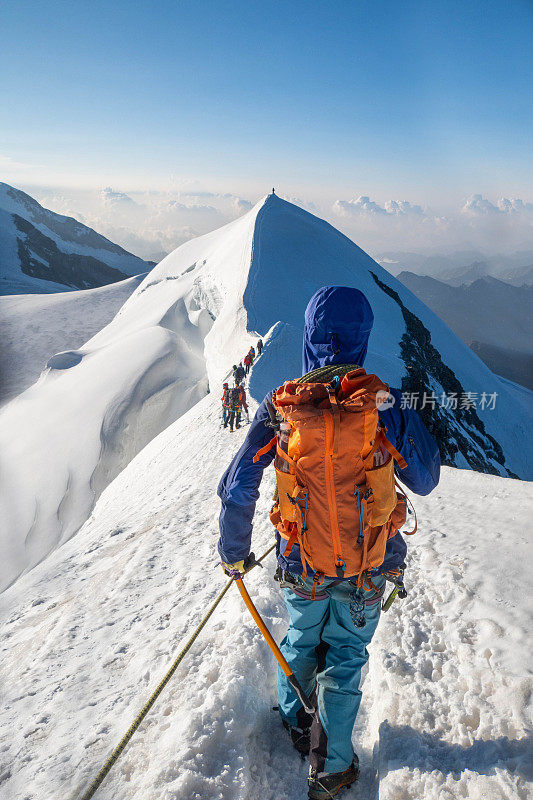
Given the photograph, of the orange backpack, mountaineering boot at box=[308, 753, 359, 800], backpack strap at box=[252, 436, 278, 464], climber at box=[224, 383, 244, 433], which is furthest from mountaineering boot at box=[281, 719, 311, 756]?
climber at box=[224, 383, 244, 433]

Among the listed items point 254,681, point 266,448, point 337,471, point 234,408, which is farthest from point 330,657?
point 234,408

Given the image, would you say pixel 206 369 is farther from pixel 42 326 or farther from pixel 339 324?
pixel 42 326

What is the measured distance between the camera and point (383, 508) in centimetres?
227

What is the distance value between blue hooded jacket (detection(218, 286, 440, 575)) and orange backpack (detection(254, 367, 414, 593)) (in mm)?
135

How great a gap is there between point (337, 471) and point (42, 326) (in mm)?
75647

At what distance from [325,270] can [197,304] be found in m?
12.6

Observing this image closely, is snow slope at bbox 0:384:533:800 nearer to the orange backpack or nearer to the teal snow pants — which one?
the teal snow pants

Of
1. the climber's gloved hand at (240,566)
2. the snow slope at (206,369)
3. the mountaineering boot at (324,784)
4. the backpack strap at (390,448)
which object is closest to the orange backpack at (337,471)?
the backpack strap at (390,448)

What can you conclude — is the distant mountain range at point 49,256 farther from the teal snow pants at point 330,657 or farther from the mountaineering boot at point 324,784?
the mountaineering boot at point 324,784

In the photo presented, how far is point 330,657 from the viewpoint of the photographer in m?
2.52

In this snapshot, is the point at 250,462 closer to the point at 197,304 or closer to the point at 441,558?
the point at 441,558

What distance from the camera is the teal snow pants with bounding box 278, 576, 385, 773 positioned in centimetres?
242

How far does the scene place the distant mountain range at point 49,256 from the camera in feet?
403

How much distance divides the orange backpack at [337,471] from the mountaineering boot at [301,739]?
50.6 inches
